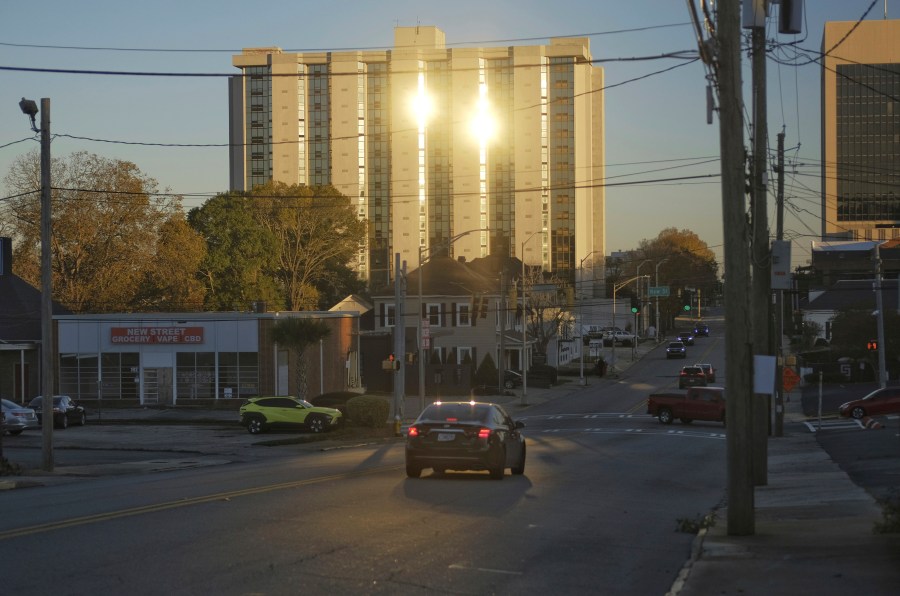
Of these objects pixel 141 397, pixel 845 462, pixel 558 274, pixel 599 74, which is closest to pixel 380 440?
pixel 845 462

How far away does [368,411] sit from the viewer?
4222cm

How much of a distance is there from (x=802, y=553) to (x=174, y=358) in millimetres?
54314

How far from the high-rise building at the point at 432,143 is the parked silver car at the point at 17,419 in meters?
90.2

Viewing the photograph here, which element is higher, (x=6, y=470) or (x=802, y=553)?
(x=802, y=553)

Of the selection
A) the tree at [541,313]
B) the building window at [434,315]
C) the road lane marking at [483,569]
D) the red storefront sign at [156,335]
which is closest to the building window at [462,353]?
the building window at [434,315]

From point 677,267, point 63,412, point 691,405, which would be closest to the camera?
point 691,405

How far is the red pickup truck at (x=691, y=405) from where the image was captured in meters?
45.4

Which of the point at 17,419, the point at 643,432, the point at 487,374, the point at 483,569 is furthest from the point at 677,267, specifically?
the point at 483,569

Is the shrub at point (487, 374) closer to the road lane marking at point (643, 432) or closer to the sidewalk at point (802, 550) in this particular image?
the road lane marking at point (643, 432)

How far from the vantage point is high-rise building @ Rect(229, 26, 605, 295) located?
13512 centimetres

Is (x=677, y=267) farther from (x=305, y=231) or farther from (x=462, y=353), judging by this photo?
(x=462, y=353)

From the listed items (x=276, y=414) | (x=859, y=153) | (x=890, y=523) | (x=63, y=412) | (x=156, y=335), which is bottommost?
(x=63, y=412)

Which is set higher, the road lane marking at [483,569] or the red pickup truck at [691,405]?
the road lane marking at [483,569]

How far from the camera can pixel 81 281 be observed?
69875mm
